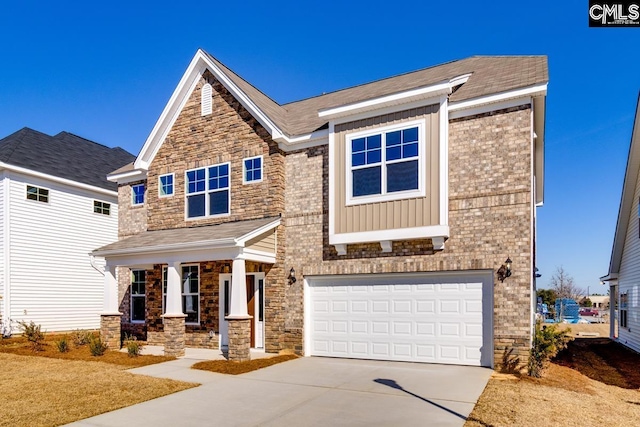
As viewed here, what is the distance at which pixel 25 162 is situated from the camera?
60.9ft

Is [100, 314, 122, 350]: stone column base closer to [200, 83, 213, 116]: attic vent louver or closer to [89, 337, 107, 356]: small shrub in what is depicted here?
[89, 337, 107, 356]: small shrub

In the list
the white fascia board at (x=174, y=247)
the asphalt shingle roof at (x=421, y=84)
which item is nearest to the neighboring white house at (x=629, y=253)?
the asphalt shingle roof at (x=421, y=84)

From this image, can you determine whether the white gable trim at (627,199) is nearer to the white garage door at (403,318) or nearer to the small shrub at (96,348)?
the white garage door at (403,318)

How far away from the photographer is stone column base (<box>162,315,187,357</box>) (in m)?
12.1

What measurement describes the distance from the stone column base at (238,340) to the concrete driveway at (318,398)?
108cm

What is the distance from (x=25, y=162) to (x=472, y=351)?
18827mm

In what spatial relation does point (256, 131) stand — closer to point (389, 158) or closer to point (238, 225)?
point (238, 225)

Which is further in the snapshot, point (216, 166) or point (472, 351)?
point (216, 166)

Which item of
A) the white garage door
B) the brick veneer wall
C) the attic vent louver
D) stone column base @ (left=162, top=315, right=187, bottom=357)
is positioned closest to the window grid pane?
the brick veneer wall

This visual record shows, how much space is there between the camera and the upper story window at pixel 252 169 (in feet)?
44.1

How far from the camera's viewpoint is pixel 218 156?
1420 cm

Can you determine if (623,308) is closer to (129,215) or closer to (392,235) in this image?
(392,235)

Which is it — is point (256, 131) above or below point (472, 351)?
above

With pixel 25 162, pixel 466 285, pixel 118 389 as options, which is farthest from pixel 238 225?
pixel 25 162
